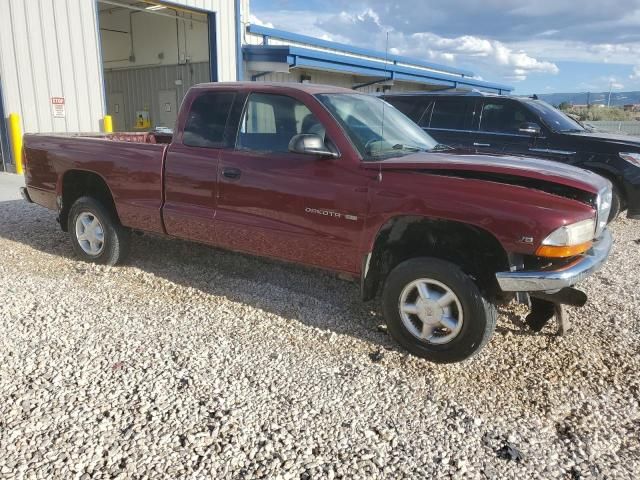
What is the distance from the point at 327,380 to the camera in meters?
3.40

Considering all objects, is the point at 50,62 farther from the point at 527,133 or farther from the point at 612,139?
the point at 612,139

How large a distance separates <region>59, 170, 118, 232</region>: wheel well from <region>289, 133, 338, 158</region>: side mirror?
99.2 inches

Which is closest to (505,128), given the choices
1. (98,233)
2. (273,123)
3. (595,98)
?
(273,123)

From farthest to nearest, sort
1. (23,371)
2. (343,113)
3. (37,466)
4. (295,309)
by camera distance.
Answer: (295,309) → (343,113) → (23,371) → (37,466)

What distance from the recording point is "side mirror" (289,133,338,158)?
381 centimetres

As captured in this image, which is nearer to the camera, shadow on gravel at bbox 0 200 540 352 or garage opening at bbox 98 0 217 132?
shadow on gravel at bbox 0 200 540 352

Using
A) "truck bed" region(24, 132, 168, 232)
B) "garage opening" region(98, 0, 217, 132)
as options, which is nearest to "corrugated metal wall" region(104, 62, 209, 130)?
"garage opening" region(98, 0, 217, 132)

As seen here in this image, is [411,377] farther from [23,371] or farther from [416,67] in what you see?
[416,67]

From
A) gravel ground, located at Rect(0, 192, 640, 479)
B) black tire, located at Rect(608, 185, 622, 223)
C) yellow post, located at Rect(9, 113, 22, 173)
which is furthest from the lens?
yellow post, located at Rect(9, 113, 22, 173)

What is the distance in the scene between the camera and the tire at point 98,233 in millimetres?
5406

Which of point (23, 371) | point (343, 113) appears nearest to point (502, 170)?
point (343, 113)

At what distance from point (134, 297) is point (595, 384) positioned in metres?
3.72

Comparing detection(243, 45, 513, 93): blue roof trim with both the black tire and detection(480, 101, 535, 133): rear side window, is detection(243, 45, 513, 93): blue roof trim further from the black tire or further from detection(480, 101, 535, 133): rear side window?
the black tire

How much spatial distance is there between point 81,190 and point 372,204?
362cm
